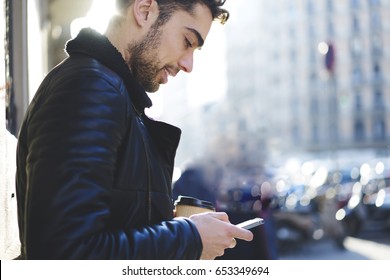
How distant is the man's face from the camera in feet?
4.40

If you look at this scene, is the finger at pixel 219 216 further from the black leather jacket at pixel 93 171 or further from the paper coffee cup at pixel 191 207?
Answer: the paper coffee cup at pixel 191 207

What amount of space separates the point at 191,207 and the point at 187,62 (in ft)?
1.15

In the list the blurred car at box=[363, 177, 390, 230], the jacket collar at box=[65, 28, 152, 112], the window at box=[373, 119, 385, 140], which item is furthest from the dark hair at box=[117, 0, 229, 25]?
the window at box=[373, 119, 385, 140]

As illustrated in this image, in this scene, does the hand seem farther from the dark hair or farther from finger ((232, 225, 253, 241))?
the dark hair

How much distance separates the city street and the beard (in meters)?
7.49

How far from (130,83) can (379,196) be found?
1211 cm

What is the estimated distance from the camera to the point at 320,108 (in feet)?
151

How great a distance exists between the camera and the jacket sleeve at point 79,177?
105cm

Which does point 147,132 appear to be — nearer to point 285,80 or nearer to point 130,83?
point 130,83

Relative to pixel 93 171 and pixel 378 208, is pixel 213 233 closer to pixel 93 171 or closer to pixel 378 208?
pixel 93 171

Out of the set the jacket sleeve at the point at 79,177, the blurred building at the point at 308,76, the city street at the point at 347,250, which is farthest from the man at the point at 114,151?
the blurred building at the point at 308,76

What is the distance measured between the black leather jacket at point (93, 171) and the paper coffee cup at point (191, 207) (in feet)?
0.70
